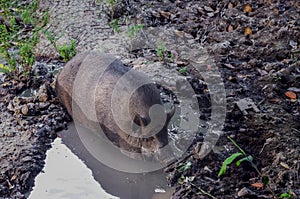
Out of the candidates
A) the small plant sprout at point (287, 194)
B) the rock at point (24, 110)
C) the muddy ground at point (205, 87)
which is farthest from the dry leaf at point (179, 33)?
the small plant sprout at point (287, 194)

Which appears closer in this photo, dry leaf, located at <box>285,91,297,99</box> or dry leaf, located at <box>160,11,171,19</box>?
dry leaf, located at <box>285,91,297,99</box>

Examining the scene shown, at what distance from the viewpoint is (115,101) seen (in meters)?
4.79

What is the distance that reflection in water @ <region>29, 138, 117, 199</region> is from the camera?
4270 mm

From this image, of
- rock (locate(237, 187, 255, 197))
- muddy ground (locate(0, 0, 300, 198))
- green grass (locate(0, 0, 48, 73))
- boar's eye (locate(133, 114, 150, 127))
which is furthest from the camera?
green grass (locate(0, 0, 48, 73))

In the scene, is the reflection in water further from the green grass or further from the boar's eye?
the green grass

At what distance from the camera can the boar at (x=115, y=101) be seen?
4.52 metres

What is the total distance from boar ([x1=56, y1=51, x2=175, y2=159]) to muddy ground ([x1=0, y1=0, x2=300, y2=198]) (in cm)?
25

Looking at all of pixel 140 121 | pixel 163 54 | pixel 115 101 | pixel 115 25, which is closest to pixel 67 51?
pixel 115 25

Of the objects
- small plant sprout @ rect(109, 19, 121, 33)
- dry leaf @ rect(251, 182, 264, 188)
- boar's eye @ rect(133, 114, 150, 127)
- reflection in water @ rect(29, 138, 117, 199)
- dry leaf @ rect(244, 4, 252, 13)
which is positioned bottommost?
reflection in water @ rect(29, 138, 117, 199)

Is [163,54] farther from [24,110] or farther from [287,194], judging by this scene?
[287,194]

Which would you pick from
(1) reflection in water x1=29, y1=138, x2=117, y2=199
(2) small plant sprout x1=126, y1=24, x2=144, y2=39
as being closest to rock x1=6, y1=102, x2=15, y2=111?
(1) reflection in water x1=29, y1=138, x2=117, y2=199

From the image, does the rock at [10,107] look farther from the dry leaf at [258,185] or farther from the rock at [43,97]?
the dry leaf at [258,185]

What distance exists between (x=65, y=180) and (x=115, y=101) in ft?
2.93

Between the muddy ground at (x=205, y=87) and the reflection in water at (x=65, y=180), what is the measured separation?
0.10m
